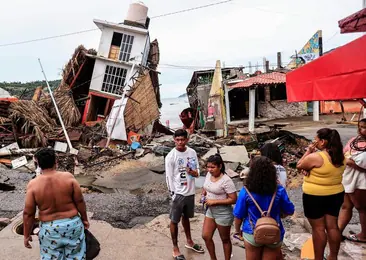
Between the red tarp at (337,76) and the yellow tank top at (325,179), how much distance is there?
0.66m

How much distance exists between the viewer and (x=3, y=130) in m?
15.4

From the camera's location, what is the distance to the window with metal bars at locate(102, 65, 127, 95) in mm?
21375

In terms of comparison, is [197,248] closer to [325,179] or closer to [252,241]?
[252,241]

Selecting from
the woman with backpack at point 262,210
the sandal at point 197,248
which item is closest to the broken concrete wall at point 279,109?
the sandal at point 197,248

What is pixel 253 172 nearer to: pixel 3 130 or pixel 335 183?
pixel 335 183

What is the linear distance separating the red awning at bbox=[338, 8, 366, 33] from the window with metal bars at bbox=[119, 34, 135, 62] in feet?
59.4

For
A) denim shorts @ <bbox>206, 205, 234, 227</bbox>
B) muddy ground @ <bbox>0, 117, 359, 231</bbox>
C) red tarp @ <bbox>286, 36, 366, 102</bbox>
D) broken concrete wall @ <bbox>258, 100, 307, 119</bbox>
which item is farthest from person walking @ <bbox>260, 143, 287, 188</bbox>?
broken concrete wall @ <bbox>258, 100, 307, 119</bbox>

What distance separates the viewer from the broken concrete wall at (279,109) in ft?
63.9

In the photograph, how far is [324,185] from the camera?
126 inches

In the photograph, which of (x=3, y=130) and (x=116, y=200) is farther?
(x=3, y=130)

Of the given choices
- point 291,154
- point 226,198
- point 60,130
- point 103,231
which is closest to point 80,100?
point 60,130

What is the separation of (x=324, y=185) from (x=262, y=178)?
0.91 meters

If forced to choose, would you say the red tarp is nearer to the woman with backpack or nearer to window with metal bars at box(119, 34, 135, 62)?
the woman with backpack

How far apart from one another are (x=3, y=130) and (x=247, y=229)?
15.7 m
